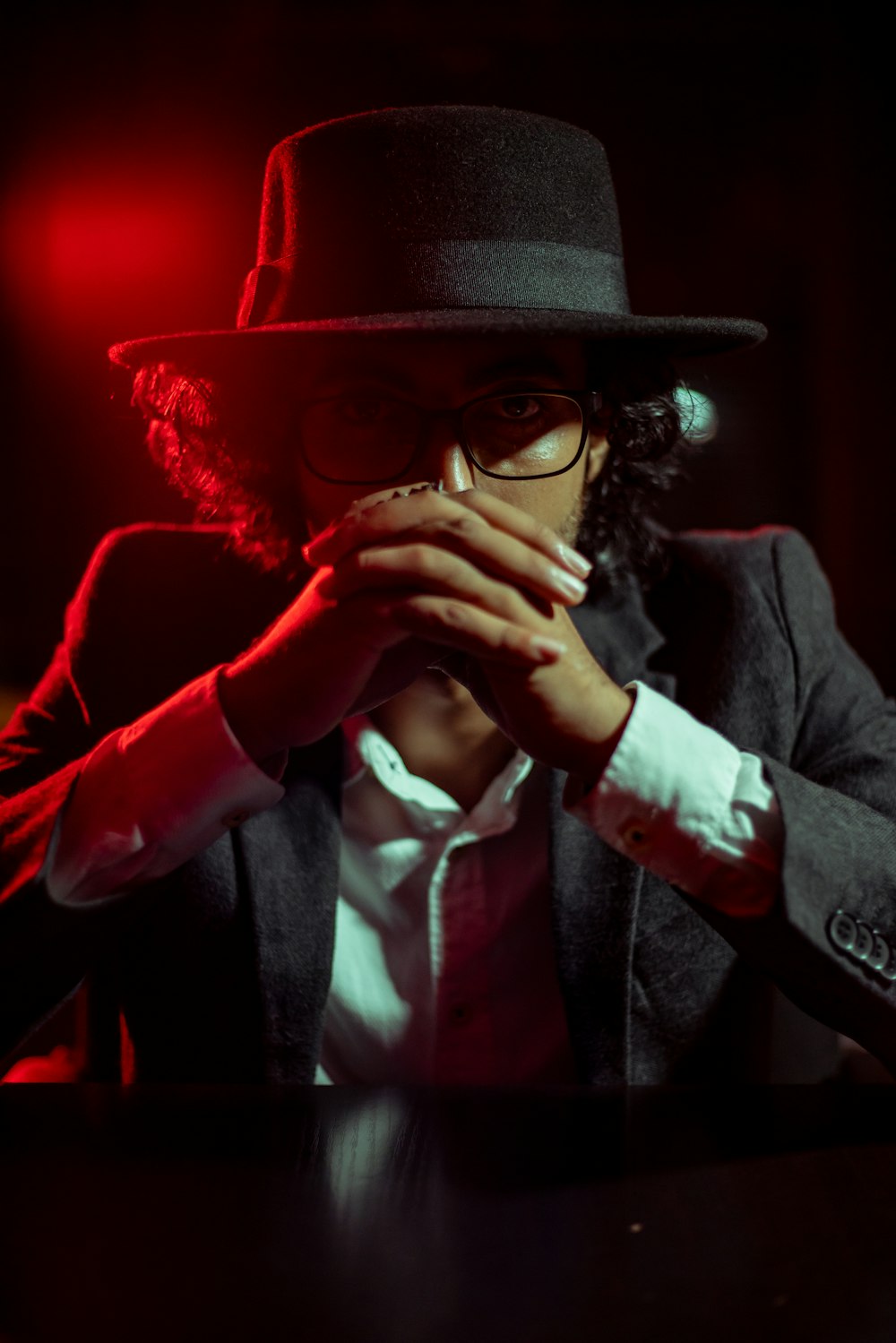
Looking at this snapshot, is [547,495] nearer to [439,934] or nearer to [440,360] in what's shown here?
[440,360]

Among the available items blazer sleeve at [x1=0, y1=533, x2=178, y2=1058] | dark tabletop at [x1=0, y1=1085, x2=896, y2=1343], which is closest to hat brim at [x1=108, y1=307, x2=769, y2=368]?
blazer sleeve at [x1=0, y1=533, x2=178, y2=1058]

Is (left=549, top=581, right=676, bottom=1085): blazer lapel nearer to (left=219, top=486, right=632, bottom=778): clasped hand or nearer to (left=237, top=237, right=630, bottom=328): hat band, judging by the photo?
(left=219, top=486, right=632, bottom=778): clasped hand

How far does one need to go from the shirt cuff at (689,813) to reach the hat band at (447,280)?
1.47 ft

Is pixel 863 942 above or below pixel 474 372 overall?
below

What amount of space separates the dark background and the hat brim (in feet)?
4.56

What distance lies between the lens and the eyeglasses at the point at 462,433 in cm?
115

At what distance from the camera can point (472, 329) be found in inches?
38.2

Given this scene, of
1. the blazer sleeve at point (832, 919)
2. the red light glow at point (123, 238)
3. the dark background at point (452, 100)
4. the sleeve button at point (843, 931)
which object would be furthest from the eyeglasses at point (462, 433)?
the red light glow at point (123, 238)

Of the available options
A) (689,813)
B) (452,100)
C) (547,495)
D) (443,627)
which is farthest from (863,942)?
(452,100)

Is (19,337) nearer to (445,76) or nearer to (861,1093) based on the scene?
(445,76)

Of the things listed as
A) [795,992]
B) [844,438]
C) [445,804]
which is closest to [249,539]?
[445,804]

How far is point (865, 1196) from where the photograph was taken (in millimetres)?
774

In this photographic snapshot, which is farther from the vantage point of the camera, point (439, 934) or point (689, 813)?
point (439, 934)

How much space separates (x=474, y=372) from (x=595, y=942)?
637 mm
